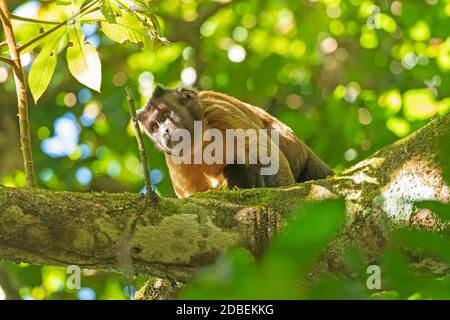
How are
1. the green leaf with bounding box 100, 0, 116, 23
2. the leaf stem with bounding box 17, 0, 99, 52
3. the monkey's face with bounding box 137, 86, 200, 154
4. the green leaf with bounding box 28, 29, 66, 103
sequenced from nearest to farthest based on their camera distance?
the green leaf with bounding box 100, 0, 116, 23
the leaf stem with bounding box 17, 0, 99, 52
the green leaf with bounding box 28, 29, 66, 103
the monkey's face with bounding box 137, 86, 200, 154

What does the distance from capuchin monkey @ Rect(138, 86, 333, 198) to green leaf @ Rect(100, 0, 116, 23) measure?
8.03 feet

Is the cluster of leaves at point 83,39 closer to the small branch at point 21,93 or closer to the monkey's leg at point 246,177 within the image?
the small branch at point 21,93

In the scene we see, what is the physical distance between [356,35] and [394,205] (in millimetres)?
7823

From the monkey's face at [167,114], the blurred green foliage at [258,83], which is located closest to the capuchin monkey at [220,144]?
the monkey's face at [167,114]

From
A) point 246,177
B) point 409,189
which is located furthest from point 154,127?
point 409,189

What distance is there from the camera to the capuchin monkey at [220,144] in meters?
6.15

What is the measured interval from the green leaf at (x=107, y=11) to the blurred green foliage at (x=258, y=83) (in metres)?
3.29

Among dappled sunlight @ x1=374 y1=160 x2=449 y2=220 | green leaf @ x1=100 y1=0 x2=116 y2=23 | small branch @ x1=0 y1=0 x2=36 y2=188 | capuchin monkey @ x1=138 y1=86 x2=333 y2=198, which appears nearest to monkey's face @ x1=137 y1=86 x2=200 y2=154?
capuchin monkey @ x1=138 y1=86 x2=333 y2=198

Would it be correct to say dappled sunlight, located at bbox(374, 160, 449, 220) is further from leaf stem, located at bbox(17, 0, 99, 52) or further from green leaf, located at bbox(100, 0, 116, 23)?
leaf stem, located at bbox(17, 0, 99, 52)

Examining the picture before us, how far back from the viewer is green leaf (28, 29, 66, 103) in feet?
14.1

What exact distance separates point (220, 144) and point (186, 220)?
2.72m

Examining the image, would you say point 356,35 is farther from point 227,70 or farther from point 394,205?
point 394,205

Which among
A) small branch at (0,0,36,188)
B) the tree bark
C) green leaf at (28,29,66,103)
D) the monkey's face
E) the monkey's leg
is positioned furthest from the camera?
the monkey's face
